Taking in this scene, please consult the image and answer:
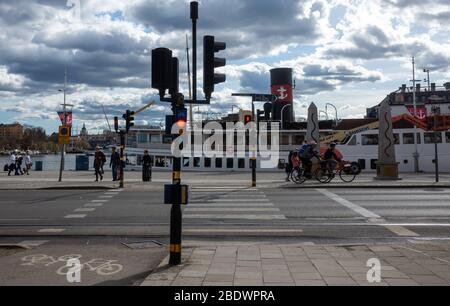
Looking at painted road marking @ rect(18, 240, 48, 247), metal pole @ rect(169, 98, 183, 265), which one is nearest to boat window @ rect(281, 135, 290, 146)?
painted road marking @ rect(18, 240, 48, 247)

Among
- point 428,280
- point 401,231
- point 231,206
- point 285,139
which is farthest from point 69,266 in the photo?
point 285,139

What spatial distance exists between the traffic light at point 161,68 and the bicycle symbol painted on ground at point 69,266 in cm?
279

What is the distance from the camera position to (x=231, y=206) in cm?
1554

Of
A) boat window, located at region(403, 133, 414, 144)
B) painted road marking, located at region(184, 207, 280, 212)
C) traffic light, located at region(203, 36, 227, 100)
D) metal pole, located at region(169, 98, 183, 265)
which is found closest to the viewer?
metal pole, located at region(169, 98, 183, 265)

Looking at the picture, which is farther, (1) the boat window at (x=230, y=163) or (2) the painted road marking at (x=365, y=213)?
(1) the boat window at (x=230, y=163)

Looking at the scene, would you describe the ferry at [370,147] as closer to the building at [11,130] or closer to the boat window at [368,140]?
the boat window at [368,140]

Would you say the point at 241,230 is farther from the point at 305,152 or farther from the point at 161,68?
the point at 305,152

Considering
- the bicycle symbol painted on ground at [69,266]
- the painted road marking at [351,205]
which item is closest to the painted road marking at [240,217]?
the painted road marking at [351,205]

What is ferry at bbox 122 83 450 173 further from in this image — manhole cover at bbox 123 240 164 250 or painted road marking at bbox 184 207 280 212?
manhole cover at bbox 123 240 164 250

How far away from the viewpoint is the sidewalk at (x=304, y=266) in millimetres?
6395

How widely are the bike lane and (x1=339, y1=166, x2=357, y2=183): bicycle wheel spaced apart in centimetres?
1639

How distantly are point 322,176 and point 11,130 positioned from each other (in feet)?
461

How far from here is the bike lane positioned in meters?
6.84

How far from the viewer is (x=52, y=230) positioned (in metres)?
11.7
